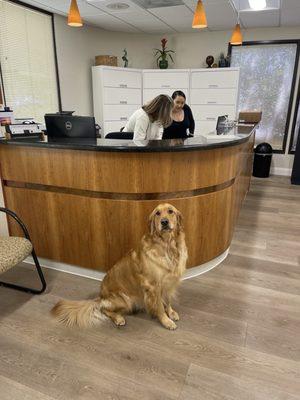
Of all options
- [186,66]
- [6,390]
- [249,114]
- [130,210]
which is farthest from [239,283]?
[186,66]

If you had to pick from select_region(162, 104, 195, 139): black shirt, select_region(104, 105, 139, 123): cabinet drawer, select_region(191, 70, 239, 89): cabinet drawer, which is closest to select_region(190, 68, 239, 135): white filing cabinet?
select_region(191, 70, 239, 89): cabinet drawer

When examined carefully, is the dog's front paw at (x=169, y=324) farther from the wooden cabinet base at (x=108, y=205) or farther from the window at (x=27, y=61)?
the window at (x=27, y=61)

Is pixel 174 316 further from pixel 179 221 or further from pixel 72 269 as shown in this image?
pixel 72 269

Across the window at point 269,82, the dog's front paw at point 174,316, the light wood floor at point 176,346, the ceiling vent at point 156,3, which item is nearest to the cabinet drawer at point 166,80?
the window at point 269,82

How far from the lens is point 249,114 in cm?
484

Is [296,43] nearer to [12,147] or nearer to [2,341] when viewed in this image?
[12,147]

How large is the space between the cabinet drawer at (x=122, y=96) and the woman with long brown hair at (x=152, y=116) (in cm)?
266

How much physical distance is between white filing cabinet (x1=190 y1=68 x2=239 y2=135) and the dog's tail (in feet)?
13.8

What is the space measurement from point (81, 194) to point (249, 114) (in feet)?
11.9

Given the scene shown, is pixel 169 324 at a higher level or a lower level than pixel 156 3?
lower

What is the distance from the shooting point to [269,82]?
18.0ft

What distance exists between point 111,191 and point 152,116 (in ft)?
2.74

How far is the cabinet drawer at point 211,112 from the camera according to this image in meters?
5.15

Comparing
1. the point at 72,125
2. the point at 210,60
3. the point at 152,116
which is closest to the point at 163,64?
the point at 210,60
